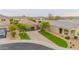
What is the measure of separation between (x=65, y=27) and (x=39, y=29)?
0.28 meters

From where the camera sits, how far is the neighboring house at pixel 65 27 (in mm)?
1979

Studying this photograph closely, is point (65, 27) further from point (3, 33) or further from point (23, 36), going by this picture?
point (3, 33)

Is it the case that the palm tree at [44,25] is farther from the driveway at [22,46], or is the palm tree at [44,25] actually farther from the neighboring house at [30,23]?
the driveway at [22,46]

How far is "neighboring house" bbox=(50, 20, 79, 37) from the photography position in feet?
6.49

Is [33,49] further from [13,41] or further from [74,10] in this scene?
[74,10]

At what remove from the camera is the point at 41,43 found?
2.01 m

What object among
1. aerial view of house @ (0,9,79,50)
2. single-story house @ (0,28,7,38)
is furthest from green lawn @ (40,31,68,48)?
single-story house @ (0,28,7,38)

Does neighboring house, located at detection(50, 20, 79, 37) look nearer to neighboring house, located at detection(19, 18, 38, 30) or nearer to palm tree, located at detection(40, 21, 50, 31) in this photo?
palm tree, located at detection(40, 21, 50, 31)

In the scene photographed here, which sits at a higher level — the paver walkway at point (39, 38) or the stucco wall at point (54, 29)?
the stucco wall at point (54, 29)

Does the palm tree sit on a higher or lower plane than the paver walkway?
higher

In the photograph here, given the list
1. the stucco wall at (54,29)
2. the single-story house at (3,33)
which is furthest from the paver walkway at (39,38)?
the single-story house at (3,33)
